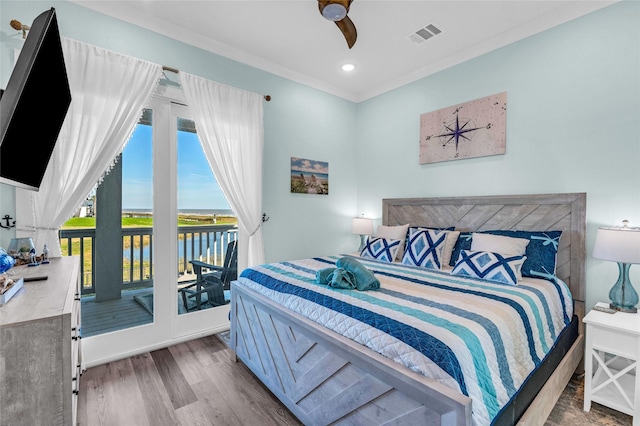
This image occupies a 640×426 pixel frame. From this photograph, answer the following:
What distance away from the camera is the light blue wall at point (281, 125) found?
226 cm

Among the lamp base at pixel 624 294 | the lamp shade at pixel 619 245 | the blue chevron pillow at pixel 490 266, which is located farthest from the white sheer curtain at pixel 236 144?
the lamp base at pixel 624 294

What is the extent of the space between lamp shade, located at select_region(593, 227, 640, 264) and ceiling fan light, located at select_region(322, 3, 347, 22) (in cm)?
232

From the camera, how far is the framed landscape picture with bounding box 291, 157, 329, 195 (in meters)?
3.67

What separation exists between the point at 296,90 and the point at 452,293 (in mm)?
2925

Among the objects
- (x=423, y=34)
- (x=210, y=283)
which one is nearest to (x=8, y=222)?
(x=210, y=283)

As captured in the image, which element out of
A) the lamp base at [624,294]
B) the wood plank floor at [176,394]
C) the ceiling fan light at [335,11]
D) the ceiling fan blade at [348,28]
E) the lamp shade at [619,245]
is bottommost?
the wood plank floor at [176,394]

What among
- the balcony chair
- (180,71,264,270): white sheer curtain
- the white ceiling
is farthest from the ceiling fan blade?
the balcony chair

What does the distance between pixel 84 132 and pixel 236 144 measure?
123 cm

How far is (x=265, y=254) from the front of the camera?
338 cm

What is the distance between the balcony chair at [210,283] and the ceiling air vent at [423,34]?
9.04 feet

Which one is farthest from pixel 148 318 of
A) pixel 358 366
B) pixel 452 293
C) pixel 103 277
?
pixel 452 293

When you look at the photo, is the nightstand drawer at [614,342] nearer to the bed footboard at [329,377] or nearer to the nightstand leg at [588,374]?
the nightstand leg at [588,374]

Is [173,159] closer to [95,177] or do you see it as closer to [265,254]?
[95,177]

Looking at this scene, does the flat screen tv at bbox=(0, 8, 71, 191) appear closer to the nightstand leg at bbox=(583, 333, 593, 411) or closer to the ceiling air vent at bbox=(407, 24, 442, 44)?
the ceiling air vent at bbox=(407, 24, 442, 44)
